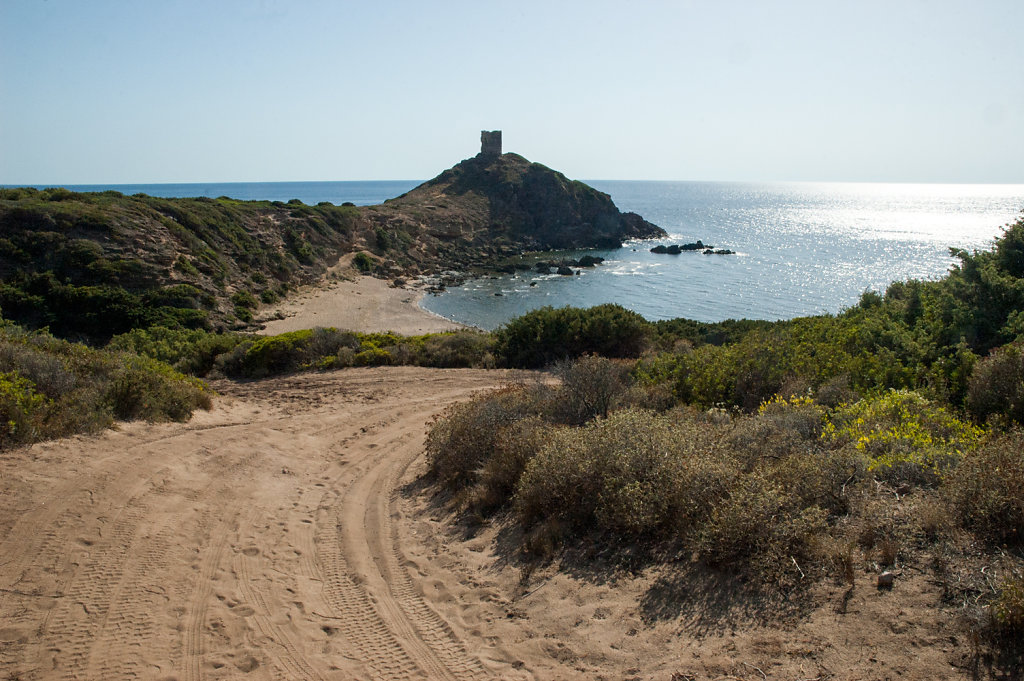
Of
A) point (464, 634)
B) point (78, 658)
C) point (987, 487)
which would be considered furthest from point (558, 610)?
point (78, 658)

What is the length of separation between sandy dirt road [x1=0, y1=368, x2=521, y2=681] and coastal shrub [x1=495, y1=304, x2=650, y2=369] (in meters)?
9.13

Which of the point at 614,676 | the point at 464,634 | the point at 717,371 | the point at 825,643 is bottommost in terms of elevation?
the point at 464,634

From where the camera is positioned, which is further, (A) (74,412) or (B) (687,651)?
(A) (74,412)

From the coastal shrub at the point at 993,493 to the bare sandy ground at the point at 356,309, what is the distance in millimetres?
29430

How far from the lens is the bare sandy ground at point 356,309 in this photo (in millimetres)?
34156

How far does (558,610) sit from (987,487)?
3455 millimetres

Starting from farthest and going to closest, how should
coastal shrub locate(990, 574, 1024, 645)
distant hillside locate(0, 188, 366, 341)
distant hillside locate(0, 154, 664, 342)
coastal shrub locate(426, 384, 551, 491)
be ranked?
distant hillside locate(0, 154, 664, 342) < distant hillside locate(0, 188, 366, 341) < coastal shrub locate(426, 384, 551, 491) < coastal shrub locate(990, 574, 1024, 645)

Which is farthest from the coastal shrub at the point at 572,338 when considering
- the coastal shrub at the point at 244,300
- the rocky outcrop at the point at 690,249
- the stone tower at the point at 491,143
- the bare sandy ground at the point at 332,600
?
the stone tower at the point at 491,143

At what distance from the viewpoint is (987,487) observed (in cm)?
448

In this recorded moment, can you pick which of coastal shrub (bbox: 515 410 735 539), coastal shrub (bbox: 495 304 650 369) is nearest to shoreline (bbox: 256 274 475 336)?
coastal shrub (bbox: 495 304 650 369)

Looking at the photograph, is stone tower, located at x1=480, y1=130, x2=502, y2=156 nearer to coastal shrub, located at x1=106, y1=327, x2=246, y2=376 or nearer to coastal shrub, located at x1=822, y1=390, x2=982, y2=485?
coastal shrub, located at x1=106, y1=327, x2=246, y2=376

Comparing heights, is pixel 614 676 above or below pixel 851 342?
below

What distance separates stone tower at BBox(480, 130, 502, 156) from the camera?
305 ft

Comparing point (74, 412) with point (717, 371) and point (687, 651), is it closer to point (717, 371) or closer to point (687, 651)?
point (687, 651)
